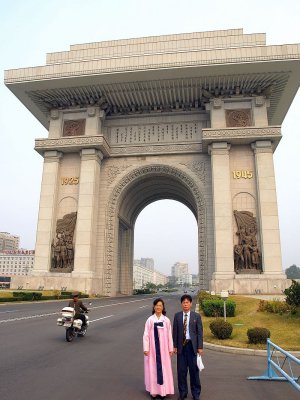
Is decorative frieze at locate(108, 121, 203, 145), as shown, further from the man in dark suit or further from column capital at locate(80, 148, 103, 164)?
the man in dark suit

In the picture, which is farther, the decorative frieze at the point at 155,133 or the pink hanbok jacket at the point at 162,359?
the decorative frieze at the point at 155,133

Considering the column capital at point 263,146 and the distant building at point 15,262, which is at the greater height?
the column capital at point 263,146

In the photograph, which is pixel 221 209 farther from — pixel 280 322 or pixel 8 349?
pixel 8 349

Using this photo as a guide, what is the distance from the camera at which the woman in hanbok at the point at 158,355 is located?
5.14 meters

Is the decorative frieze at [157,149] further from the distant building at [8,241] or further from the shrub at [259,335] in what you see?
the distant building at [8,241]

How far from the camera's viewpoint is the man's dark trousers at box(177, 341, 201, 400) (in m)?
5.03

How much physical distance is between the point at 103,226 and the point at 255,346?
75.1ft

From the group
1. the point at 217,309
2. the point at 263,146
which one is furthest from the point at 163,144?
the point at 217,309

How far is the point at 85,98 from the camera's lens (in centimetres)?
3145

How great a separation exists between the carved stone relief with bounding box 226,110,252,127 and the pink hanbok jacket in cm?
2659

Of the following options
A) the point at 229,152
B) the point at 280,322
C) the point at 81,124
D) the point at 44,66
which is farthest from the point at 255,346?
the point at 44,66

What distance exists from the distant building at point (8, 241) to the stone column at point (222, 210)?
6147 inches

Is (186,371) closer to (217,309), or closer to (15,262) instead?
(217,309)

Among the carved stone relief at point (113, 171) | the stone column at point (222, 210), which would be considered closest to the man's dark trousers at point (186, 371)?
the stone column at point (222, 210)
